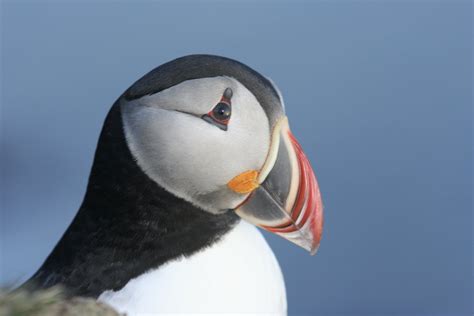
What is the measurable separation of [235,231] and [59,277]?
30 cm

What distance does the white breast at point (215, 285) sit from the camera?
118cm

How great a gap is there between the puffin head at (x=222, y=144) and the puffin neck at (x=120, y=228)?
2 centimetres

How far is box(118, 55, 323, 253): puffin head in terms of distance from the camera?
121 cm

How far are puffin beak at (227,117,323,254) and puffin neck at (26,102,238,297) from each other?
0.11m

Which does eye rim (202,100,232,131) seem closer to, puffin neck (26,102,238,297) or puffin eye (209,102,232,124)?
puffin eye (209,102,232,124)

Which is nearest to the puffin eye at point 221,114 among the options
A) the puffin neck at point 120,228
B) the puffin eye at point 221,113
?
the puffin eye at point 221,113

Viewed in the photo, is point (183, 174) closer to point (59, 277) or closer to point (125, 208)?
point (125, 208)

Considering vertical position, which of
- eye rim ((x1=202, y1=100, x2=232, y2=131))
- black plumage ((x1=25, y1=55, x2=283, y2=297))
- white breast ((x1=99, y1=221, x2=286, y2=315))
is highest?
eye rim ((x1=202, y1=100, x2=232, y2=131))

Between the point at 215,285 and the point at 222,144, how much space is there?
0.22 meters

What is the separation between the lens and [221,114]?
1.22m

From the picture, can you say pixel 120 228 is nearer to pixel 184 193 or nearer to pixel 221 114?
pixel 184 193

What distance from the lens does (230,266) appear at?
4.14 feet

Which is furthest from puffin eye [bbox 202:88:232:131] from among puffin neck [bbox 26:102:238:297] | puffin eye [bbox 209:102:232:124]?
puffin neck [bbox 26:102:238:297]

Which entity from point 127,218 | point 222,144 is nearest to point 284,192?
point 222,144
